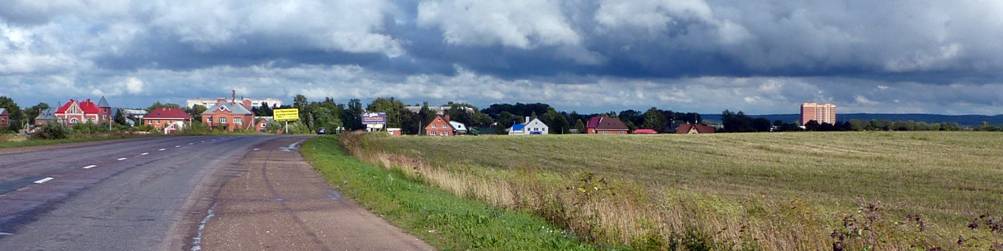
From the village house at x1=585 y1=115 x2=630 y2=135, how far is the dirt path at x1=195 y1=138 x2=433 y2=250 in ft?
361

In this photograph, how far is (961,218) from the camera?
1934 centimetres

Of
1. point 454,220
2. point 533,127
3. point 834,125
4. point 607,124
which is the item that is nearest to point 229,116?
point 533,127

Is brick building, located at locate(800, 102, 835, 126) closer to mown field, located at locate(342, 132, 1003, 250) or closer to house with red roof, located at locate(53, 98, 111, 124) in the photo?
mown field, located at locate(342, 132, 1003, 250)

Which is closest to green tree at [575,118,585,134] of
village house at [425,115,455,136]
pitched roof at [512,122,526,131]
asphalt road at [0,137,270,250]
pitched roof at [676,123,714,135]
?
pitched roof at [512,122,526,131]

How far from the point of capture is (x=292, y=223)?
13.5 meters

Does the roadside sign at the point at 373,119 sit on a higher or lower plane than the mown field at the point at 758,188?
higher

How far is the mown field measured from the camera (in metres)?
11.5

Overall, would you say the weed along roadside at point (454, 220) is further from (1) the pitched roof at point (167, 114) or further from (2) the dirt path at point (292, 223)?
(1) the pitched roof at point (167, 114)

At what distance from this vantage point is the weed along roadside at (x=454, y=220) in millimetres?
11484

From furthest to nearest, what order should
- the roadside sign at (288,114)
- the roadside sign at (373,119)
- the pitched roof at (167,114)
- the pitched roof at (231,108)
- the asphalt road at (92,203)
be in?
the pitched roof at (167,114)
the pitched roof at (231,108)
the roadside sign at (288,114)
the roadside sign at (373,119)
the asphalt road at (92,203)

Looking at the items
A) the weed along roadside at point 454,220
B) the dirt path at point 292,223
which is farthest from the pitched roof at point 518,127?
the weed along roadside at point 454,220

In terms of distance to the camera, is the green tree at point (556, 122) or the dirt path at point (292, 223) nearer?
the dirt path at point (292, 223)

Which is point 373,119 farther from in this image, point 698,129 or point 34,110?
point 34,110

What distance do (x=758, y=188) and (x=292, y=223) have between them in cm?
1869
